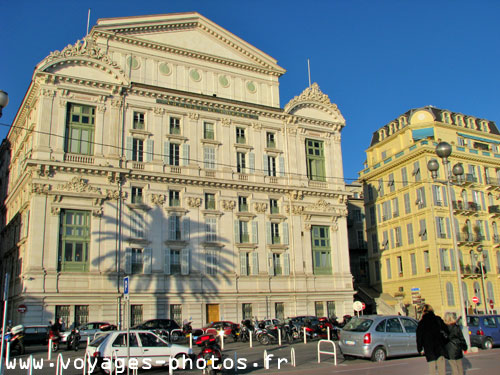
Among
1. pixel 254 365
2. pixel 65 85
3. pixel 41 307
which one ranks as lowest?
pixel 254 365

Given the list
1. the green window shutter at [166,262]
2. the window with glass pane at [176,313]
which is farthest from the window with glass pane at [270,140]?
the window with glass pane at [176,313]

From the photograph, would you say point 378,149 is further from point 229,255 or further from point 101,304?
point 101,304

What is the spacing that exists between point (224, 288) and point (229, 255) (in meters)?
2.73

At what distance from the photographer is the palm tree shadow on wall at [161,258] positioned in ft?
→ 122

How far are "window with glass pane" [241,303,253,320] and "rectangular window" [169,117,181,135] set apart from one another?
1552cm

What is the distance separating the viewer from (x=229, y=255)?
41531mm

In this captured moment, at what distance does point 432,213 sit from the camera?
50094 mm

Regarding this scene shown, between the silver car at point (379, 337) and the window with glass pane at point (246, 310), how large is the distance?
70.1 feet

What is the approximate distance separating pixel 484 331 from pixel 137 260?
2429 centimetres

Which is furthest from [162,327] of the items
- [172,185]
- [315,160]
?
[315,160]

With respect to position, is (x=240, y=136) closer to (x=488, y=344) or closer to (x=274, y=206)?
(x=274, y=206)

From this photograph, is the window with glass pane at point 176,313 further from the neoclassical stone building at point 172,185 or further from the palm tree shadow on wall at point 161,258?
the palm tree shadow on wall at point 161,258

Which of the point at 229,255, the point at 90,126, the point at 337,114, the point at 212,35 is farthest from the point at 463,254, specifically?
the point at 90,126

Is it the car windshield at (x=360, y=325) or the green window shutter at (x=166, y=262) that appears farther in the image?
the green window shutter at (x=166, y=262)
